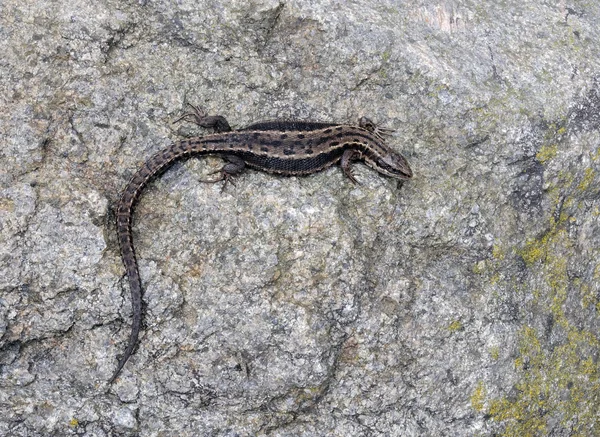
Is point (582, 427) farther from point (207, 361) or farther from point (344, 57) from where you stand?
point (344, 57)

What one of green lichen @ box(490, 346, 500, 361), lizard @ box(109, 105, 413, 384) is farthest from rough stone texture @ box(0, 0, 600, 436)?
lizard @ box(109, 105, 413, 384)

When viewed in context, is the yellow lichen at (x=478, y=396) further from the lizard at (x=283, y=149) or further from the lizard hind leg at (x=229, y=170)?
the lizard hind leg at (x=229, y=170)

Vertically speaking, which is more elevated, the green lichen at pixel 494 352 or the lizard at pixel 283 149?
the lizard at pixel 283 149

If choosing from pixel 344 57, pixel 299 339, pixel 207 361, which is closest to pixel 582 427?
pixel 299 339

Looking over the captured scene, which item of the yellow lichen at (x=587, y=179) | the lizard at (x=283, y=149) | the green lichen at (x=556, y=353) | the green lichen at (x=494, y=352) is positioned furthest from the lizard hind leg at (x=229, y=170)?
the yellow lichen at (x=587, y=179)

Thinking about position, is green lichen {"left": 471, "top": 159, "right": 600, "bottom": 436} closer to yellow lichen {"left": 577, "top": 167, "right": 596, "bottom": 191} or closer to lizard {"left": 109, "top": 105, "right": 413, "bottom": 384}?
yellow lichen {"left": 577, "top": 167, "right": 596, "bottom": 191}

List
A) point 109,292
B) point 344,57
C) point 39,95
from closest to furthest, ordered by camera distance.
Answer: point 109,292
point 39,95
point 344,57
